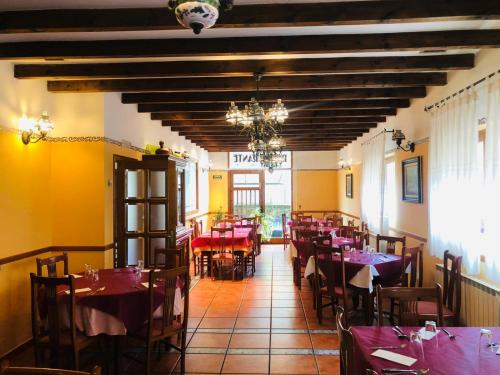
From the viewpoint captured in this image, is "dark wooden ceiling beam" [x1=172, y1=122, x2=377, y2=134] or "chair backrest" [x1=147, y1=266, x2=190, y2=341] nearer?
"chair backrest" [x1=147, y1=266, x2=190, y2=341]

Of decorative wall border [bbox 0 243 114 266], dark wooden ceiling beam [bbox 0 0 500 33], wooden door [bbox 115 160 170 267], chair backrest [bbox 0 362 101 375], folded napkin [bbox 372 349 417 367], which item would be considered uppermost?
dark wooden ceiling beam [bbox 0 0 500 33]

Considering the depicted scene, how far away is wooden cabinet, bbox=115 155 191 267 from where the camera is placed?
5.36 m

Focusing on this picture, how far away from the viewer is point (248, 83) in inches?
183

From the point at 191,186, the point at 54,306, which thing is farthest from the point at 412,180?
the point at 191,186

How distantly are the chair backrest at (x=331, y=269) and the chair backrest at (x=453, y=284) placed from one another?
1063 millimetres

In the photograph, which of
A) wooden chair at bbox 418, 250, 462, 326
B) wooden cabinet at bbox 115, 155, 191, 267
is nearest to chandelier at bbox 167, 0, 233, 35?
wooden chair at bbox 418, 250, 462, 326

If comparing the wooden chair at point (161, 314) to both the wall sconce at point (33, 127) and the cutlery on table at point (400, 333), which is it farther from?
the wall sconce at point (33, 127)

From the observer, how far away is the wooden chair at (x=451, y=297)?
367 cm

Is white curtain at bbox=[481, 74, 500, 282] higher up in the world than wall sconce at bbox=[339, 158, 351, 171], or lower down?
lower down

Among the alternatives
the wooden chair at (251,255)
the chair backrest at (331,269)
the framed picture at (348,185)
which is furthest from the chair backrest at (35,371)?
the framed picture at (348,185)

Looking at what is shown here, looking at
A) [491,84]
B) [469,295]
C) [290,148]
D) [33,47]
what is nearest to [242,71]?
[33,47]

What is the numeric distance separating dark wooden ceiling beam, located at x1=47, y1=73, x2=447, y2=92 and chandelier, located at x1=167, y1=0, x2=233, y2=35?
115 inches

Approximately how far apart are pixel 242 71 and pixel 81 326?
2913 millimetres

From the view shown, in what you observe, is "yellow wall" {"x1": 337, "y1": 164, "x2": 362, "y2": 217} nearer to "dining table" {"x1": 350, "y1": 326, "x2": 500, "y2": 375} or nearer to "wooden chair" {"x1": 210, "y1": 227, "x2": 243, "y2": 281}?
"wooden chair" {"x1": 210, "y1": 227, "x2": 243, "y2": 281}
